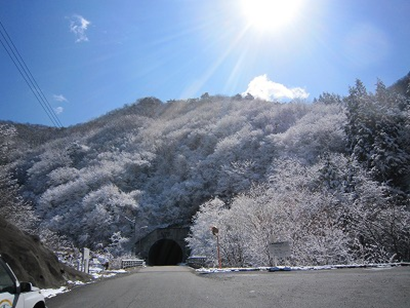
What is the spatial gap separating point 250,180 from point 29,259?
41.4m

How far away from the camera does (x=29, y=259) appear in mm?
8914

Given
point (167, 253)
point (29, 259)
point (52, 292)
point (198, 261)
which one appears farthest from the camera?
point (167, 253)

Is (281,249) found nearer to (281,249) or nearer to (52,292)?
(281,249)

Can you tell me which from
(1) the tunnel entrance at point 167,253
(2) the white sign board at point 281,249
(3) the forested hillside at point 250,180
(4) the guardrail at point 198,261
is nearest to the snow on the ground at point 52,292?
(2) the white sign board at point 281,249

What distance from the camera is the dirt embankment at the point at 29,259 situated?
8.27m

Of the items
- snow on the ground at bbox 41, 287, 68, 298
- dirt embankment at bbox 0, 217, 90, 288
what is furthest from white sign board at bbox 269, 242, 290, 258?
snow on the ground at bbox 41, 287, 68, 298

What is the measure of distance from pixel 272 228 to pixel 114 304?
1512cm

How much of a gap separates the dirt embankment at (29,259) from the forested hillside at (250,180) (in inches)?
495

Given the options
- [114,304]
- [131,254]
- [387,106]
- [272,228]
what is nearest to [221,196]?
[131,254]

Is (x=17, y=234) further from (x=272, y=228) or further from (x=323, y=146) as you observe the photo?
(x=323, y=146)

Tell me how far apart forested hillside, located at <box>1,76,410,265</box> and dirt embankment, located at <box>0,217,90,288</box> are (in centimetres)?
1256

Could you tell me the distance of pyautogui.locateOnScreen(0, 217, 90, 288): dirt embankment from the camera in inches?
326

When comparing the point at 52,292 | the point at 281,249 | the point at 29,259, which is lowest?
the point at 52,292

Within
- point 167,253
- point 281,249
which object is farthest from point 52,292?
point 167,253
